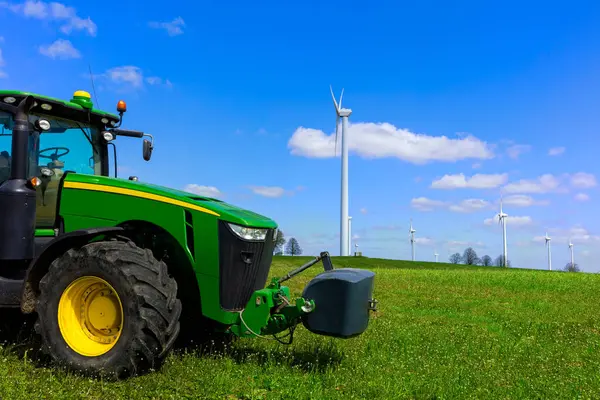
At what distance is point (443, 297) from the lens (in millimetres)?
16328

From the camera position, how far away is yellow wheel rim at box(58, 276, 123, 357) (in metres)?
5.81

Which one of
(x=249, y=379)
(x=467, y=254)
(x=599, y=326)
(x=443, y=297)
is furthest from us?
(x=467, y=254)

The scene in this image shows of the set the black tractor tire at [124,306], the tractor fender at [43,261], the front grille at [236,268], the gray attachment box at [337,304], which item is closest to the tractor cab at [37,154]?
the tractor fender at [43,261]

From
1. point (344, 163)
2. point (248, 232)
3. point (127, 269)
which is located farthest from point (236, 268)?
point (344, 163)

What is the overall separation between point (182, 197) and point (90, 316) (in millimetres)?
1678

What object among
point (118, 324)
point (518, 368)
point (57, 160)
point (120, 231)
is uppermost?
point (57, 160)

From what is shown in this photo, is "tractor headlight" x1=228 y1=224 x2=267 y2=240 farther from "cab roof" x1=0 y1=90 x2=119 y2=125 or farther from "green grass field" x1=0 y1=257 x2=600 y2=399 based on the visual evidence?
"cab roof" x1=0 y1=90 x2=119 y2=125

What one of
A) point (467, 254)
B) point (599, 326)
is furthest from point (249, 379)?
point (467, 254)

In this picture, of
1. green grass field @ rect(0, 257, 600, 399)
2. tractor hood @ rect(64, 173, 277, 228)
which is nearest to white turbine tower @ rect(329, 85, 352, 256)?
green grass field @ rect(0, 257, 600, 399)

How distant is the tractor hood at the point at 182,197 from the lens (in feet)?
20.0

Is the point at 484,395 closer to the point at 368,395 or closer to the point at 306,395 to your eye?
the point at 368,395

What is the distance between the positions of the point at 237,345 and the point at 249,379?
165cm

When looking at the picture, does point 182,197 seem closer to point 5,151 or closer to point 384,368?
point 5,151

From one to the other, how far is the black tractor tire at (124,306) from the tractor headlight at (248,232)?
2.92 ft
